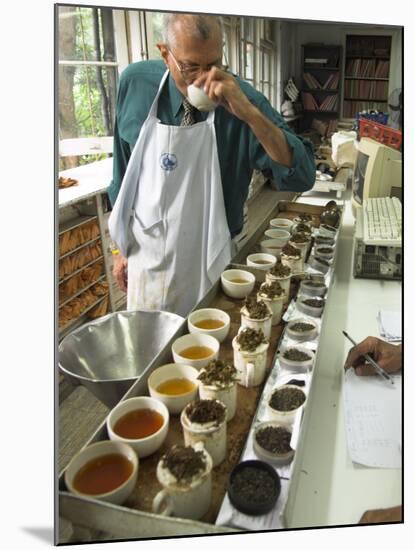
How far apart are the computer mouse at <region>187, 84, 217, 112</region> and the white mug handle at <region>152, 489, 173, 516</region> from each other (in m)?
0.77

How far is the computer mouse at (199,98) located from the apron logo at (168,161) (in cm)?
15

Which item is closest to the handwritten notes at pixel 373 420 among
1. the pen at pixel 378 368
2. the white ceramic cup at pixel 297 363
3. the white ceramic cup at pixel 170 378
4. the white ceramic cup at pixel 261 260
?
the pen at pixel 378 368

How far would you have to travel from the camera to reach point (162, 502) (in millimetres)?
628

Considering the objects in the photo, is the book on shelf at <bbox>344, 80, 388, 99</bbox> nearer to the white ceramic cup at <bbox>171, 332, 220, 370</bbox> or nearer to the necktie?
the necktie

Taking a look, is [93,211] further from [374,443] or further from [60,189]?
[374,443]

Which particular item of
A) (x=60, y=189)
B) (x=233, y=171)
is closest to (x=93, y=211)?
(x=60, y=189)

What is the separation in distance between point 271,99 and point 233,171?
22 centimetres

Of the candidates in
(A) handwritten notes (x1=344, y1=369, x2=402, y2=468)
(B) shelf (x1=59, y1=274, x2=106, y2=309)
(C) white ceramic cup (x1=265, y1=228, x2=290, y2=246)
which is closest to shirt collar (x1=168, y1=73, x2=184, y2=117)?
(B) shelf (x1=59, y1=274, x2=106, y2=309)

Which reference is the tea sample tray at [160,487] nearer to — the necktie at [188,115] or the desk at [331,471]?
the desk at [331,471]

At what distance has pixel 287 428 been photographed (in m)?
0.76

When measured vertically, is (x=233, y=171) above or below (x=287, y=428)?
above

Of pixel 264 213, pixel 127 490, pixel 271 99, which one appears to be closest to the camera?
pixel 127 490

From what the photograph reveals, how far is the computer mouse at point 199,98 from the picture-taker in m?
0.94

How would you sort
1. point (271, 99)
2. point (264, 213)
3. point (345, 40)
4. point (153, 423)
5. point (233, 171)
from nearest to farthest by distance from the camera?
1. point (153, 423)
2. point (345, 40)
3. point (271, 99)
4. point (233, 171)
5. point (264, 213)
